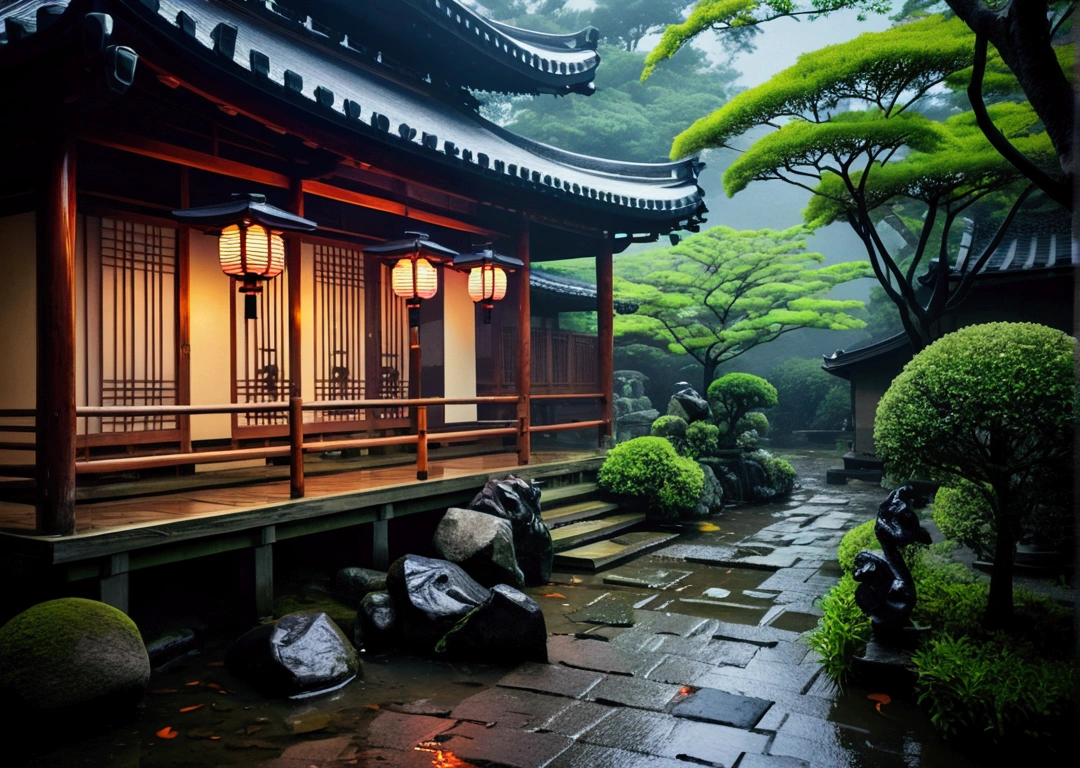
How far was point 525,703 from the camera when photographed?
499 cm

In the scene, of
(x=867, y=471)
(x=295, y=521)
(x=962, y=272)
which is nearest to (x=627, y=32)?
(x=867, y=471)

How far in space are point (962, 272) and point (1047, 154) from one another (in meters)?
2.34

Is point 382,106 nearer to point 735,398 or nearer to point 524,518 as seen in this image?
→ point 524,518

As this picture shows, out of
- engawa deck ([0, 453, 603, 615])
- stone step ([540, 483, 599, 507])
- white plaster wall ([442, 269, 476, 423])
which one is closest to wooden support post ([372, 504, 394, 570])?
engawa deck ([0, 453, 603, 615])

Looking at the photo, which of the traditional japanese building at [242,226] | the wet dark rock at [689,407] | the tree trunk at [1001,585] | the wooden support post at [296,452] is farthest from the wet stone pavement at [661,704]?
the wet dark rock at [689,407]

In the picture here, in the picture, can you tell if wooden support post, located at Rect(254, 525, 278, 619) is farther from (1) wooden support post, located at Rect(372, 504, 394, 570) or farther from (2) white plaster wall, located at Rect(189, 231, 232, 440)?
(2) white plaster wall, located at Rect(189, 231, 232, 440)

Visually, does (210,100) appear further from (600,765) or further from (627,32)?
(627,32)

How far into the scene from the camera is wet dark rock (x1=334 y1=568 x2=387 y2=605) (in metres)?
7.16

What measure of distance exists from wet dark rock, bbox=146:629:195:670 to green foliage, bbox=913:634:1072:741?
551 cm

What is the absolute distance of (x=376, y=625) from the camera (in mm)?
6180

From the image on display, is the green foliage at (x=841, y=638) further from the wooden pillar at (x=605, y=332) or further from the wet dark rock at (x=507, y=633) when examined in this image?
the wooden pillar at (x=605, y=332)

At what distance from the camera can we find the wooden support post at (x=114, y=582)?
17.7 ft

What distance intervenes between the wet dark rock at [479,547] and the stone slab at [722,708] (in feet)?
8.05

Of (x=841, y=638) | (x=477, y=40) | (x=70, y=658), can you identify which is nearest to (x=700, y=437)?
(x=477, y=40)
